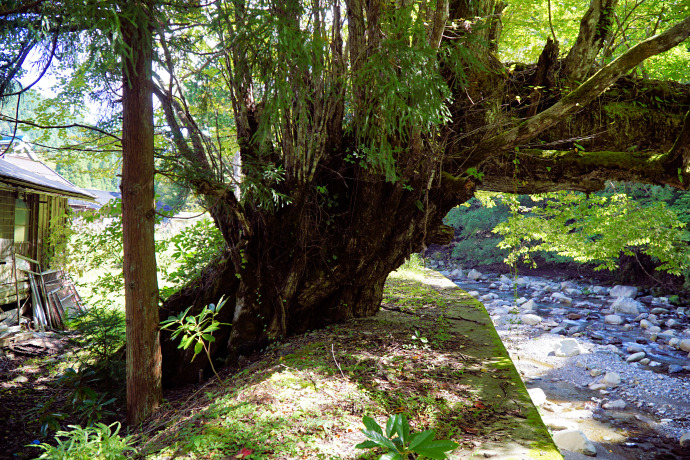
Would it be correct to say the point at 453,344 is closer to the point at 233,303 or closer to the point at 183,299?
the point at 233,303

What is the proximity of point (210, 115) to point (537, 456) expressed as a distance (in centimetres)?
422

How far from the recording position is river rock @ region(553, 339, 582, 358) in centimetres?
722

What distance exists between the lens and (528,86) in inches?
163

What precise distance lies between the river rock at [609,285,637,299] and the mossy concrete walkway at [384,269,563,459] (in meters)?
8.46

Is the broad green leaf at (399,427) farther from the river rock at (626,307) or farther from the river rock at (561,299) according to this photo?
the river rock at (561,299)

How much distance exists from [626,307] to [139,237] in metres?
11.9

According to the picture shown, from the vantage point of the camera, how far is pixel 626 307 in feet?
33.3

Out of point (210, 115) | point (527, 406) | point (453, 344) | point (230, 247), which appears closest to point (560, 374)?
point (453, 344)

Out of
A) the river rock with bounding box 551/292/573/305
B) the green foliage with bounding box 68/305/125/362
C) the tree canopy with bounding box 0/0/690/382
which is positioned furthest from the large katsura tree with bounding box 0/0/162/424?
the river rock with bounding box 551/292/573/305

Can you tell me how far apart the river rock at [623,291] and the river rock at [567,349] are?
5897 millimetres

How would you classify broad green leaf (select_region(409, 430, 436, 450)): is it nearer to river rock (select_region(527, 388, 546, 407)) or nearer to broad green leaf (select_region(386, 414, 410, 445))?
broad green leaf (select_region(386, 414, 410, 445))

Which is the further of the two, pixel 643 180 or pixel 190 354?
pixel 190 354

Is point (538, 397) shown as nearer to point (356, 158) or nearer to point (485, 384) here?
point (485, 384)

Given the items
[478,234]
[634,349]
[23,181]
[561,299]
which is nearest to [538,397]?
[634,349]
